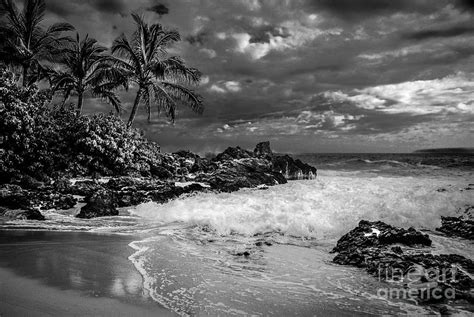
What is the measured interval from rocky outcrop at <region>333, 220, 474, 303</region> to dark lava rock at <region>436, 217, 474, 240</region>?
5.16 feet

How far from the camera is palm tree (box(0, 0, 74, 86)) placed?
17.7 meters

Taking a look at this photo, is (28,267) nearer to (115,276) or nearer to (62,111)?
(115,276)

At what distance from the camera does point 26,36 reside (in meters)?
18.6

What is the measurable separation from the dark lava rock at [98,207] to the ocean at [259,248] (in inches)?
11.5

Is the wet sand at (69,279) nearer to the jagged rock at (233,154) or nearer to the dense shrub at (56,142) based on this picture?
the dense shrub at (56,142)

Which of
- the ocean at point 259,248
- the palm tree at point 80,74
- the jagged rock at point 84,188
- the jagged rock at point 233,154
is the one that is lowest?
the ocean at point 259,248

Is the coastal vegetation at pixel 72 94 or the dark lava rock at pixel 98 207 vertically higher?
the coastal vegetation at pixel 72 94

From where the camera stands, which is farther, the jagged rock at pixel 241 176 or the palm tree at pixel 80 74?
the palm tree at pixel 80 74

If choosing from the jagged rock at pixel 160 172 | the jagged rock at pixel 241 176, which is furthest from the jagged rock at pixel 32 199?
the jagged rock at pixel 241 176

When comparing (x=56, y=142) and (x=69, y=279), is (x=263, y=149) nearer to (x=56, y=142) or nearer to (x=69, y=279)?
(x=56, y=142)

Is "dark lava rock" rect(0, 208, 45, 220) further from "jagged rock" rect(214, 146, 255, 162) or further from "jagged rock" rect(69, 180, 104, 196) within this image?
"jagged rock" rect(214, 146, 255, 162)

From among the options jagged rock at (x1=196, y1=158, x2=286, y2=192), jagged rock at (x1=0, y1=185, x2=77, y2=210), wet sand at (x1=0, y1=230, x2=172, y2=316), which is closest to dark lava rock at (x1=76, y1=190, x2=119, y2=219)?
jagged rock at (x1=0, y1=185, x2=77, y2=210)

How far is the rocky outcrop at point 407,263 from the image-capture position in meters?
3.60

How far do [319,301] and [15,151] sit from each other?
12.1 m
